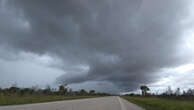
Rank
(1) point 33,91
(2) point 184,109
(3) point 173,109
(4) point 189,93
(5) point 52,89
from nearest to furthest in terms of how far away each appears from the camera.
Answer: (2) point 184,109, (3) point 173,109, (4) point 189,93, (1) point 33,91, (5) point 52,89

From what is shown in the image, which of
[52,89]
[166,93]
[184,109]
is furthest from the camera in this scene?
[52,89]

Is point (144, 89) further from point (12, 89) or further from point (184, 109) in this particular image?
point (184, 109)

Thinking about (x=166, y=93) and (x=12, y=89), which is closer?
(x=166, y=93)

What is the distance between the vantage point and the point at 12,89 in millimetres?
46062

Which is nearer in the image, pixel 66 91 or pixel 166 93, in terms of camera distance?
pixel 166 93

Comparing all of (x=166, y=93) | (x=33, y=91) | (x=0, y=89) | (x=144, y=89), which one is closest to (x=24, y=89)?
(x=33, y=91)

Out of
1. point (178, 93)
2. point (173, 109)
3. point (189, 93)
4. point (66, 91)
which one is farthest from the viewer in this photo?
A: point (66, 91)

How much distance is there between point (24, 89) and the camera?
172ft

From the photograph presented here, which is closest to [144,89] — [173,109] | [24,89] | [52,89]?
[52,89]

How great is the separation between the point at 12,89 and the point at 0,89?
4223mm

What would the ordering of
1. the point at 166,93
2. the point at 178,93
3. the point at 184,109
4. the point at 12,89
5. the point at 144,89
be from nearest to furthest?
the point at 184,109 < the point at 178,93 < the point at 166,93 < the point at 12,89 < the point at 144,89

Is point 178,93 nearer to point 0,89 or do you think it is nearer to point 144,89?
point 0,89

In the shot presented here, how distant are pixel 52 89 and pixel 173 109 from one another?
61410 mm

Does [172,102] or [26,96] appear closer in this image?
[172,102]
